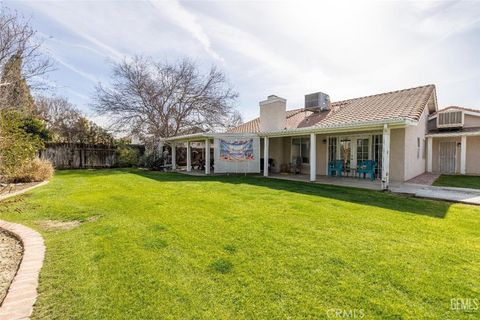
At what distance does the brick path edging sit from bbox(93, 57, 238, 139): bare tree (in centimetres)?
2034

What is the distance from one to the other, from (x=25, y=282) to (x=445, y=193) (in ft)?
36.2

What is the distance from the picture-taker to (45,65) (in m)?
9.13

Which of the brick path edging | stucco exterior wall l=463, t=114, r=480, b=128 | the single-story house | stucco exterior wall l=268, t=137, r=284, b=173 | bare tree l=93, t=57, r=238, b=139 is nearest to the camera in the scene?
the brick path edging

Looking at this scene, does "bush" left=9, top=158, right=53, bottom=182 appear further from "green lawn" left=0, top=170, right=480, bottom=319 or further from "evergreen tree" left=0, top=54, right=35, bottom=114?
"green lawn" left=0, top=170, right=480, bottom=319

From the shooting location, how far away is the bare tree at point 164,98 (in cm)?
2305

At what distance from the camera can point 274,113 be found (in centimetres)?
1634

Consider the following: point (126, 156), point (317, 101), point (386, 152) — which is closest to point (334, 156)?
point (317, 101)

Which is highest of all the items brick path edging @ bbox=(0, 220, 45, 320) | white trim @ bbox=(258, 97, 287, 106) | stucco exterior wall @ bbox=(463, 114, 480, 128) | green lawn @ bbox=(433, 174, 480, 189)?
white trim @ bbox=(258, 97, 287, 106)

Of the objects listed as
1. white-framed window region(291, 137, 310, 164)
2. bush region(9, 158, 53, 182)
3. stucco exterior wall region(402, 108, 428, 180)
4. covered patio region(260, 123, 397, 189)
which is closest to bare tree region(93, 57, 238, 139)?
covered patio region(260, 123, 397, 189)

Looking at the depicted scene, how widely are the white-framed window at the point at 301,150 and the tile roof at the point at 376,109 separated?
101cm

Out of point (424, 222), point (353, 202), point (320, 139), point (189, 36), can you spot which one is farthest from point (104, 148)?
point (424, 222)

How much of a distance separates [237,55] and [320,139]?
22.6ft

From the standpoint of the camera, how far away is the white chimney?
53.0 feet

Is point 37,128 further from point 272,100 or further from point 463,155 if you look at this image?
point 463,155
